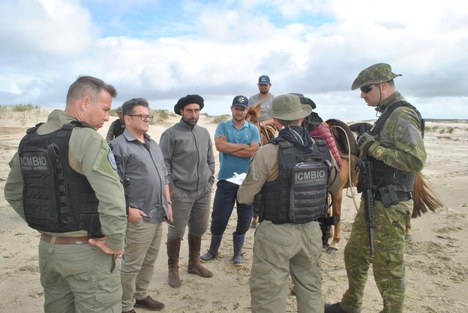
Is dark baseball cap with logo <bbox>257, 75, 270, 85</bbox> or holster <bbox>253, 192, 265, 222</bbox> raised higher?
dark baseball cap with logo <bbox>257, 75, 270, 85</bbox>

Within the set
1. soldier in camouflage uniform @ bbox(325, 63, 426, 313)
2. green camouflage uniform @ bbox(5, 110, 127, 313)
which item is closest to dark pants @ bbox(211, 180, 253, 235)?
soldier in camouflage uniform @ bbox(325, 63, 426, 313)

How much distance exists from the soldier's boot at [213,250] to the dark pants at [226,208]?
14cm

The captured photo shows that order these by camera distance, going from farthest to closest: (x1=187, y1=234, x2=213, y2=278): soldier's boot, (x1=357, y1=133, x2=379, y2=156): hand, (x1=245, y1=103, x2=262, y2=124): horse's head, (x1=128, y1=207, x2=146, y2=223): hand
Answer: (x1=245, y1=103, x2=262, y2=124): horse's head → (x1=187, y1=234, x2=213, y2=278): soldier's boot → (x1=357, y1=133, x2=379, y2=156): hand → (x1=128, y1=207, x2=146, y2=223): hand

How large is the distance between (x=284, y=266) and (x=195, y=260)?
200 cm

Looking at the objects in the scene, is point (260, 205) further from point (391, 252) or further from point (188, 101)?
point (188, 101)

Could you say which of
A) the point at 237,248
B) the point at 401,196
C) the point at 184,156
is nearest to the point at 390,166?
the point at 401,196

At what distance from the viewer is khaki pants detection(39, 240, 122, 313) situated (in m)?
2.18

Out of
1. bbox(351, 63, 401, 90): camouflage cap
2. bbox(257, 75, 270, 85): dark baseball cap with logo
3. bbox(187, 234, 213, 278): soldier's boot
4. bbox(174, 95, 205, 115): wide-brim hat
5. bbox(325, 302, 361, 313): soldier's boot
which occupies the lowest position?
bbox(325, 302, 361, 313): soldier's boot

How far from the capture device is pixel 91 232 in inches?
86.0

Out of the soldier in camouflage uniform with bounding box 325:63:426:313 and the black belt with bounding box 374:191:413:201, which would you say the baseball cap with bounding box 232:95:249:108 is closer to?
the soldier in camouflage uniform with bounding box 325:63:426:313

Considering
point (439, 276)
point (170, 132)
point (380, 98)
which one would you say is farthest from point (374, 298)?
point (170, 132)

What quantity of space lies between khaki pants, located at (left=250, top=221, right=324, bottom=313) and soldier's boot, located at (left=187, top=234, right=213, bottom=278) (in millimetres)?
1723

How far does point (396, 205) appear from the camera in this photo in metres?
3.23

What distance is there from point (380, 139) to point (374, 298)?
1.76 meters
